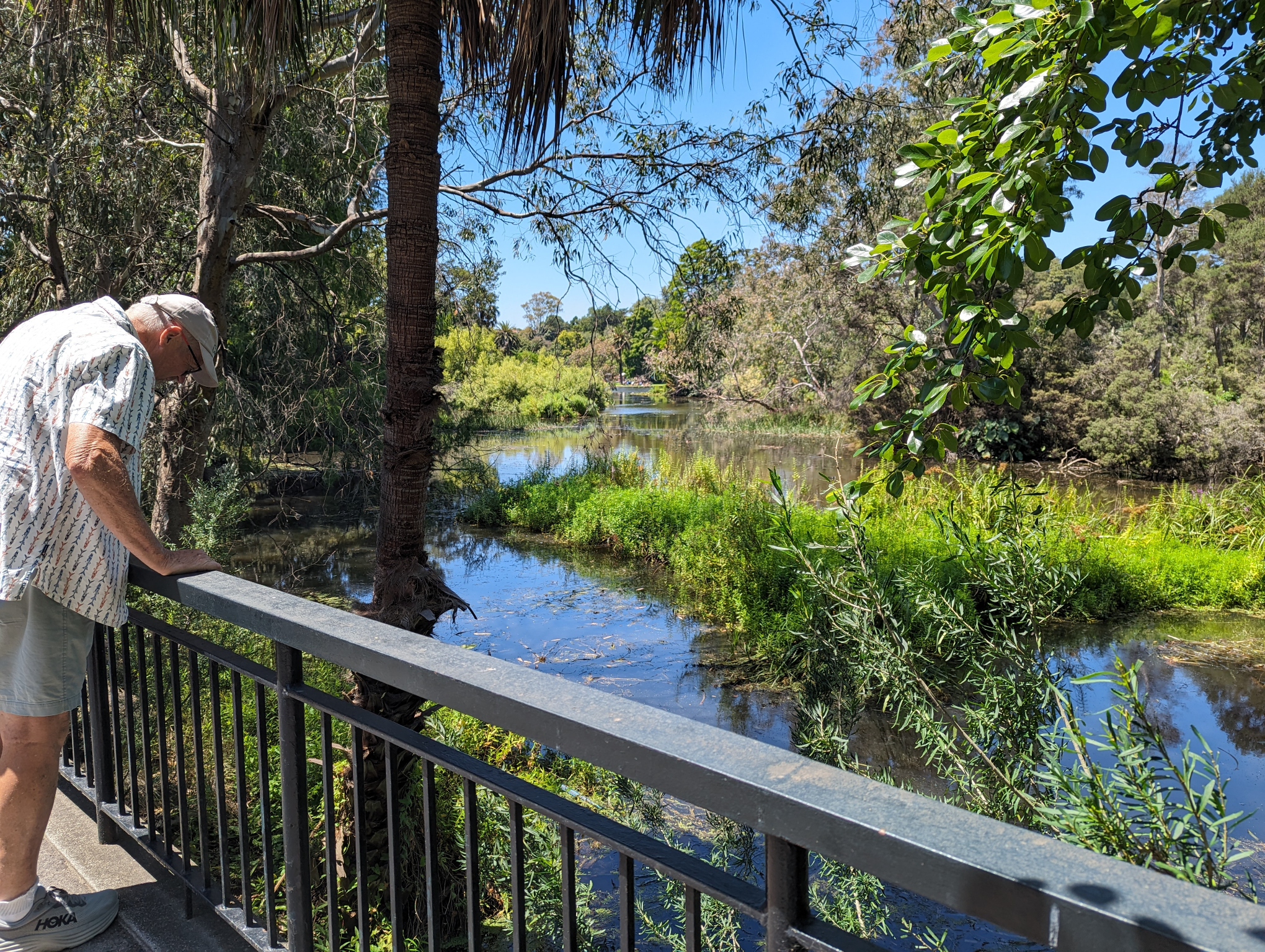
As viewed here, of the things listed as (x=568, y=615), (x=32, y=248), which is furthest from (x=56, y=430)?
(x=568, y=615)

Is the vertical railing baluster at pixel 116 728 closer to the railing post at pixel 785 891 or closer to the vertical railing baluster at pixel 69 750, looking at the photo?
the vertical railing baluster at pixel 69 750

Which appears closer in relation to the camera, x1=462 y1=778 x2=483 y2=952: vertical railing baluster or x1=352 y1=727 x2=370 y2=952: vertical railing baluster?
x1=462 y1=778 x2=483 y2=952: vertical railing baluster

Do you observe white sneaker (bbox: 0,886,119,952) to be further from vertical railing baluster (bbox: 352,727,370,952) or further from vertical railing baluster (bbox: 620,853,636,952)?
vertical railing baluster (bbox: 620,853,636,952)

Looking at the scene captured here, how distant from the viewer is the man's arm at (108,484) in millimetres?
1928

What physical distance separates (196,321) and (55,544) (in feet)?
2.23

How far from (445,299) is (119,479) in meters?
6.74

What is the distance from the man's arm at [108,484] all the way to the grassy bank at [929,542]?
6.40 meters

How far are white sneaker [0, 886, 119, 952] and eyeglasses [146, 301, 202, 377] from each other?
134 centimetres

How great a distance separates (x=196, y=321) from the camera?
2.37m

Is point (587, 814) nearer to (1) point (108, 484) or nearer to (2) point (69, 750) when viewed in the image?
(1) point (108, 484)

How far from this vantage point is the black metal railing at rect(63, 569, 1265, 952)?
2.43ft

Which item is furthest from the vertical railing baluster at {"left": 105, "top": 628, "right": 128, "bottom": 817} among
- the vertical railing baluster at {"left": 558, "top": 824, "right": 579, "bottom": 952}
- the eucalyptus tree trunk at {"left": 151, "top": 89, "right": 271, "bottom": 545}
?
the eucalyptus tree trunk at {"left": 151, "top": 89, "right": 271, "bottom": 545}

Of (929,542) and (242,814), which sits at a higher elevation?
(242,814)

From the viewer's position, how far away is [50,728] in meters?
2.10
